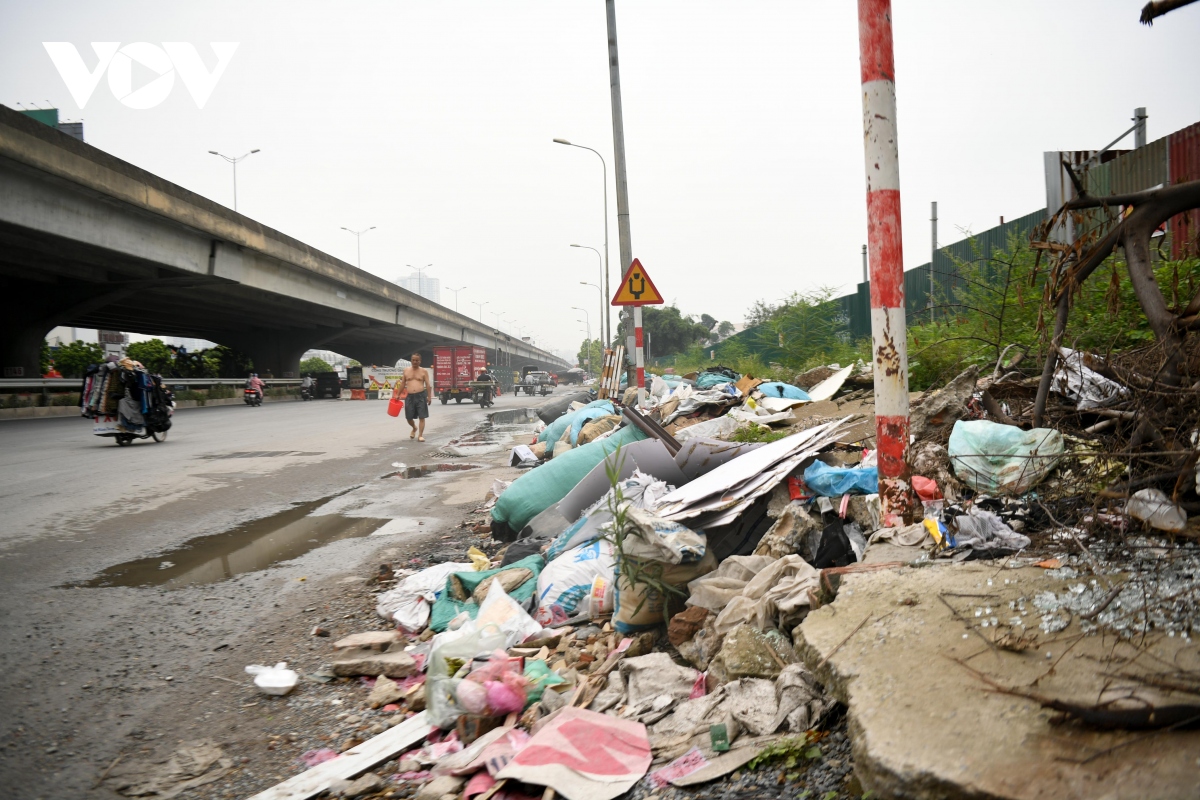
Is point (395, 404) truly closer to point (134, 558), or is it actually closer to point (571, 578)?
point (134, 558)

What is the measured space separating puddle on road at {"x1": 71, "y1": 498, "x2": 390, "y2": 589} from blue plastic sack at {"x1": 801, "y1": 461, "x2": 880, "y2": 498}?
343 cm

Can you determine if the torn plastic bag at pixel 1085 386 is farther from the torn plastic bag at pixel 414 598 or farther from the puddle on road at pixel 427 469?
the puddle on road at pixel 427 469

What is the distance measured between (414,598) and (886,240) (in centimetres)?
279

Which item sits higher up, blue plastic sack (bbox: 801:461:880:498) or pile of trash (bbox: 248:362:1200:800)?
blue plastic sack (bbox: 801:461:880:498)

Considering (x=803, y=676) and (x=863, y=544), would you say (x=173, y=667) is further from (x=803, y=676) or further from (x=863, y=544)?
(x=863, y=544)

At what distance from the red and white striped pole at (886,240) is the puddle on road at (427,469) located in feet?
22.4

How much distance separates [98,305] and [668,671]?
30.7 metres

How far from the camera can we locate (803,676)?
7.41 feet

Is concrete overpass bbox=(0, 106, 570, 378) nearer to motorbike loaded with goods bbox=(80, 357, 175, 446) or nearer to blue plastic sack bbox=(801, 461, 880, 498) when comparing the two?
motorbike loaded with goods bbox=(80, 357, 175, 446)

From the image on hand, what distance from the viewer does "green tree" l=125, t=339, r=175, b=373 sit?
123 ft

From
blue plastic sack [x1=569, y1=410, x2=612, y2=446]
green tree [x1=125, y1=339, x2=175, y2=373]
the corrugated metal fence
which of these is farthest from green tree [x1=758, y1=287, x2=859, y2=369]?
green tree [x1=125, y1=339, x2=175, y2=373]

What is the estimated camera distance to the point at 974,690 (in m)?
1.80

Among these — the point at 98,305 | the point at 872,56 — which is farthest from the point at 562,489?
the point at 98,305

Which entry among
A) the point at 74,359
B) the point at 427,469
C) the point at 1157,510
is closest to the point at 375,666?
the point at 1157,510
